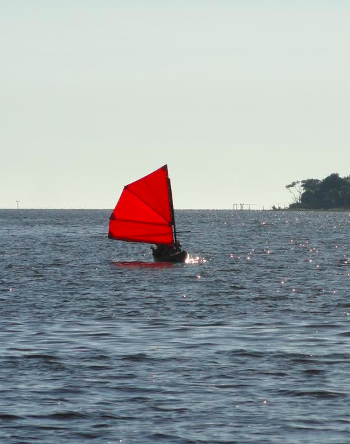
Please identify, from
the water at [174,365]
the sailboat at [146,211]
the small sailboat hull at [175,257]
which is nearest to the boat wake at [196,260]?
the small sailboat hull at [175,257]

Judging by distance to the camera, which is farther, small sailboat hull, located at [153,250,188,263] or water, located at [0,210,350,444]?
small sailboat hull, located at [153,250,188,263]

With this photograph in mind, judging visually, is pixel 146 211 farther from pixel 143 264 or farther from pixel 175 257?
pixel 143 264

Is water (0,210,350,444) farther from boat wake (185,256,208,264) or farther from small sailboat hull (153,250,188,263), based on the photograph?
boat wake (185,256,208,264)

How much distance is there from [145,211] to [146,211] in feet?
0.24

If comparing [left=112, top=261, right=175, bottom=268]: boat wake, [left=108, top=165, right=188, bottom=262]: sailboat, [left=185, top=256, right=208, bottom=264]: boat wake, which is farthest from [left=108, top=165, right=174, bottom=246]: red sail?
[left=185, top=256, right=208, bottom=264]: boat wake

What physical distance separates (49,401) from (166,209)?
1934 inches

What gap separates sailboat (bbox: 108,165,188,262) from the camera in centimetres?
6962

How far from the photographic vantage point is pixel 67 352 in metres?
26.8

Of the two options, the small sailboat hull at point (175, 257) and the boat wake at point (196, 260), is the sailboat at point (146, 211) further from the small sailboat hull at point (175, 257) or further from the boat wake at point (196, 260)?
the boat wake at point (196, 260)

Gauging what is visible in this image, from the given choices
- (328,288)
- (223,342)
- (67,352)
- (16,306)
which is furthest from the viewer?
(328,288)

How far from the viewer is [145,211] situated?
7019cm

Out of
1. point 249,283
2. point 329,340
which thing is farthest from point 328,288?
point 329,340

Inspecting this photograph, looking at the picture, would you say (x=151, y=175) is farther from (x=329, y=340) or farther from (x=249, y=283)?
(x=329, y=340)

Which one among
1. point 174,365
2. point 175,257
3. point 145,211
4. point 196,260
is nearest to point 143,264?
point 175,257
